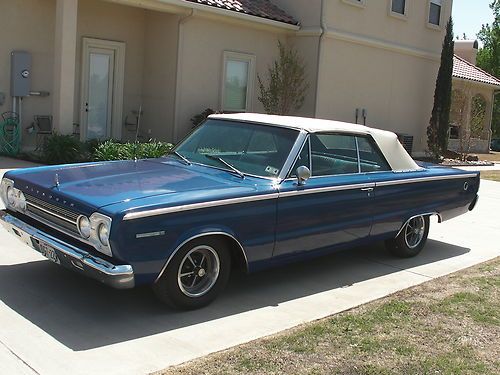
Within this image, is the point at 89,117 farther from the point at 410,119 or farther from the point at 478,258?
the point at 410,119

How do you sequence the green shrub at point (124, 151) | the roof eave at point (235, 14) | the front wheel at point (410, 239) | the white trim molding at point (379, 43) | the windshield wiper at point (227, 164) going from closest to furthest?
the windshield wiper at point (227, 164) < the front wheel at point (410, 239) < the green shrub at point (124, 151) < the roof eave at point (235, 14) < the white trim molding at point (379, 43)

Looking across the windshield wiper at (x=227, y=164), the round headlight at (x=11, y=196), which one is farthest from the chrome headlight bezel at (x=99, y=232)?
the windshield wiper at (x=227, y=164)

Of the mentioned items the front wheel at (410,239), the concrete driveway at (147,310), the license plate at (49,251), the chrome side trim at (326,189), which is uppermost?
the chrome side trim at (326,189)

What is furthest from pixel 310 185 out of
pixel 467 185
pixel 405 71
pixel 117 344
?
pixel 405 71

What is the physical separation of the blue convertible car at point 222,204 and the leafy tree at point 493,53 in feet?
131

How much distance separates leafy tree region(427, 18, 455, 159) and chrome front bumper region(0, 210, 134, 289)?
674 inches

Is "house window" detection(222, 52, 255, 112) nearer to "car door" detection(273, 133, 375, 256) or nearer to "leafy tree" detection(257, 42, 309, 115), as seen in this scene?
"leafy tree" detection(257, 42, 309, 115)

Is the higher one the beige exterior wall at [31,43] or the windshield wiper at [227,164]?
the beige exterior wall at [31,43]

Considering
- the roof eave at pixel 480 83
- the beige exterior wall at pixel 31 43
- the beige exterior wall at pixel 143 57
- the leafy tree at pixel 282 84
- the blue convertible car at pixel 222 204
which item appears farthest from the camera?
the roof eave at pixel 480 83

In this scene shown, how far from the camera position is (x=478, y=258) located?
23.8 feet

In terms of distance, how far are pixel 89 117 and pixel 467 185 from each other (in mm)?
9133

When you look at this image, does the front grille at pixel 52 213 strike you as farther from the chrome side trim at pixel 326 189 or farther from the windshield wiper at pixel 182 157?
the chrome side trim at pixel 326 189

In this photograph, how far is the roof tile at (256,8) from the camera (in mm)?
14073

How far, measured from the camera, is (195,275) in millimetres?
4840
